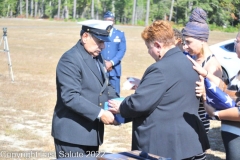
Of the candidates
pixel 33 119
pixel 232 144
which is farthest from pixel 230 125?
pixel 33 119

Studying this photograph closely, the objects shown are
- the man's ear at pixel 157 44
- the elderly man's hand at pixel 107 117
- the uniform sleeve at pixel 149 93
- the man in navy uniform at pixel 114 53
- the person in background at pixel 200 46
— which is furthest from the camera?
the man in navy uniform at pixel 114 53

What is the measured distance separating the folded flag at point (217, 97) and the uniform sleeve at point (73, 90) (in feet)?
2.99

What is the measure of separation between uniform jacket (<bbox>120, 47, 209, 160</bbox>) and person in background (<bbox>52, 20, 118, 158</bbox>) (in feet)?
1.26

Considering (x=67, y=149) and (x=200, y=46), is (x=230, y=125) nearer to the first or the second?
(x=200, y=46)

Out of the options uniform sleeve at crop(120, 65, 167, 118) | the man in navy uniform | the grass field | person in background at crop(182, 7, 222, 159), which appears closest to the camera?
uniform sleeve at crop(120, 65, 167, 118)

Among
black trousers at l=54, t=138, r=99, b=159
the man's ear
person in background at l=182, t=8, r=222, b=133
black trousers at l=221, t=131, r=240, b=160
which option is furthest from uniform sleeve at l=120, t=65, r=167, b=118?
person in background at l=182, t=8, r=222, b=133

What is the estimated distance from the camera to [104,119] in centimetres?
363

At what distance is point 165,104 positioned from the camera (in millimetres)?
3191

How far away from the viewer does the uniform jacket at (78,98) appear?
3537 millimetres

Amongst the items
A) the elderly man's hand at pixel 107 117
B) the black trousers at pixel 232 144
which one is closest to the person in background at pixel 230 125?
the black trousers at pixel 232 144

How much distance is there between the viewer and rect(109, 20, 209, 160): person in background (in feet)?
10.3

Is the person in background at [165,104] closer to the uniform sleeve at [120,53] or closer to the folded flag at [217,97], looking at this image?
the folded flag at [217,97]

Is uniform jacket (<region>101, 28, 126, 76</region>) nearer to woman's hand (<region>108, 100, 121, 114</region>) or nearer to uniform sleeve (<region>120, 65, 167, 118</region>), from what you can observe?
woman's hand (<region>108, 100, 121, 114</region>)

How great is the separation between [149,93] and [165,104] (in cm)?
16
